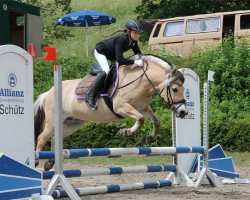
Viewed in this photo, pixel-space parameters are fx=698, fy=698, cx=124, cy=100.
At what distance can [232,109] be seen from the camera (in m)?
15.0

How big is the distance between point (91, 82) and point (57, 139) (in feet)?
7.87

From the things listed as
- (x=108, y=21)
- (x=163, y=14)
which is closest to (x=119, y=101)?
(x=108, y=21)

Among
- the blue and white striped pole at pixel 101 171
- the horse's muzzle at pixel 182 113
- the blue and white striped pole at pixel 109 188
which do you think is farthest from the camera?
the horse's muzzle at pixel 182 113

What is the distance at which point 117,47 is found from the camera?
346 inches

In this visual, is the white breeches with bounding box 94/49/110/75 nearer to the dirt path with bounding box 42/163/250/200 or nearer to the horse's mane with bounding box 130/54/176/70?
the horse's mane with bounding box 130/54/176/70

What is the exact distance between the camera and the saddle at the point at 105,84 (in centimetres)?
888

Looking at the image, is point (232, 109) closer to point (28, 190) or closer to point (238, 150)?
point (238, 150)

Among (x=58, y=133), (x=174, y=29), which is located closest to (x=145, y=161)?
(x=58, y=133)

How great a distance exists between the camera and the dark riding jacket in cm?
875

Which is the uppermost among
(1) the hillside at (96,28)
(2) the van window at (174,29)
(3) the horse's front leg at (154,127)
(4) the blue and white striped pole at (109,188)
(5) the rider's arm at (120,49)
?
(1) the hillside at (96,28)

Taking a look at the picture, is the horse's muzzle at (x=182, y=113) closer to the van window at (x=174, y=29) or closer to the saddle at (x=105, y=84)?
the saddle at (x=105, y=84)

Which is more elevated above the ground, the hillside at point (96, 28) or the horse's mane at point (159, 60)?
the hillside at point (96, 28)

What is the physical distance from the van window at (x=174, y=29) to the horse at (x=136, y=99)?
10473mm

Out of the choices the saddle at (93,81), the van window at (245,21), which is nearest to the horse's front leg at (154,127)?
the saddle at (93,81)
